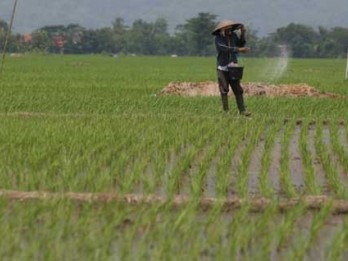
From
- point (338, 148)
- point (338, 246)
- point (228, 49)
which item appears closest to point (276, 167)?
point (338, 148)

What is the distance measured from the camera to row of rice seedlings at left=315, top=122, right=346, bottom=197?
4.02 metres

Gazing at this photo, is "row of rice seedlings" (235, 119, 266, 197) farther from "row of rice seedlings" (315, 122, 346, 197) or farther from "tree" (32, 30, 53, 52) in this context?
"tree" (32, 30, 53, 52)

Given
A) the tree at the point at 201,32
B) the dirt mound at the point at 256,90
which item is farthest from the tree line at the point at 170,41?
the dirt mound at the point at 256,90

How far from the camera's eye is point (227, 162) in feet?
16.2

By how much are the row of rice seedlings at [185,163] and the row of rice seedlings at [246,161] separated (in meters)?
0.34

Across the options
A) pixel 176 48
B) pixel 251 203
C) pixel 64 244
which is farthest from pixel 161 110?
pixel 176 48

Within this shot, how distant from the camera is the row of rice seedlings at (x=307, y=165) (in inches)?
158

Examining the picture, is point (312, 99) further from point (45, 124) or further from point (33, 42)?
point (33, 42)

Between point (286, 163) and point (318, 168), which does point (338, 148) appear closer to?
point (318, 168)

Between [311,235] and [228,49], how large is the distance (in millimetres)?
4824

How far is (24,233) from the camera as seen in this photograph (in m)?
3.04

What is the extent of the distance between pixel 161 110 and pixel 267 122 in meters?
1.66

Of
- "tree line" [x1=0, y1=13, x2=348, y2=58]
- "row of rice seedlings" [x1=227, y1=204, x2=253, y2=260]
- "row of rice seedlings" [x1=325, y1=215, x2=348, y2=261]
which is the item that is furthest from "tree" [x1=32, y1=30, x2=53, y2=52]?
"row of rice seedlings" [x1=325, y1=215, x2=348, y2=261]

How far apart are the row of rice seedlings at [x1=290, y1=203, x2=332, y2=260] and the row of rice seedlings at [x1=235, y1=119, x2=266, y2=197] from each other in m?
0.53
